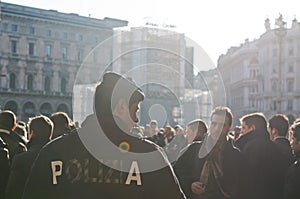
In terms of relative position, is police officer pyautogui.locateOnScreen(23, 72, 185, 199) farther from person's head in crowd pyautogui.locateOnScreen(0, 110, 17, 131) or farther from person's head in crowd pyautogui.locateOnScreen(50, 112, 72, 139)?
person's head in crowd pyautogui.locateOnScreen(0, 110, 17, 131)

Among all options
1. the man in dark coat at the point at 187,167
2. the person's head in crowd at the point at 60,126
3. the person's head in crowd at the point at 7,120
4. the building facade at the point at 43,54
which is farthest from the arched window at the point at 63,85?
the man in dark coat at the point at 187,167

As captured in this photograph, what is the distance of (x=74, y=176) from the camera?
268cm

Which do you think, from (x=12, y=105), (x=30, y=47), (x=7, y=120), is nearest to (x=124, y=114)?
(x=7, y=120)

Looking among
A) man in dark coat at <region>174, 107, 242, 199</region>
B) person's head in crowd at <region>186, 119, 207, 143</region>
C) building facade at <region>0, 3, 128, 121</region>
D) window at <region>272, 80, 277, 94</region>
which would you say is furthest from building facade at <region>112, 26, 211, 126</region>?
man in dark coat at <region>174, 107, 242, 199</region>

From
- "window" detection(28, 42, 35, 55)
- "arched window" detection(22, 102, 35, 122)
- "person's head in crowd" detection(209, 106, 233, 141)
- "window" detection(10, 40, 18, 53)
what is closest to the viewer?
"person's head in crowd" detection(209, 106, 233, 141)

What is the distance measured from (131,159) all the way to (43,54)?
52346mm

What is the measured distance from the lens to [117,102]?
2.76m

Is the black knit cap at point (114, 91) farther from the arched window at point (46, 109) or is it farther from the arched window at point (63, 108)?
the arched window at point (63, 108)

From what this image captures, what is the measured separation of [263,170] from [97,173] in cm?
345

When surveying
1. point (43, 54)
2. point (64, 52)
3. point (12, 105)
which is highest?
point (64, 52)

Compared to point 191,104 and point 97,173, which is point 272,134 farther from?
point 191,104

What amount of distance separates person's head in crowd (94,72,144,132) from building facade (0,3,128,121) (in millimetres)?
48052

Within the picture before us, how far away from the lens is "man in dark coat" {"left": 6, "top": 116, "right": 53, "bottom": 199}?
4.62 meters

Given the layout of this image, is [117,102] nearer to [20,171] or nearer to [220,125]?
[20,171]
